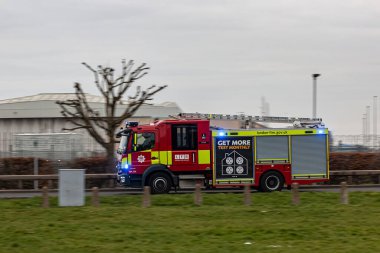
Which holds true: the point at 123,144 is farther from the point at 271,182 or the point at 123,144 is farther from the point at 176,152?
the point at 271,182

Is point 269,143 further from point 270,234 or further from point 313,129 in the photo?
point 270,234

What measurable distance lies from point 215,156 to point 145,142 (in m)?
2.57

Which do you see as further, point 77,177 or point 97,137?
Result: point 97,137

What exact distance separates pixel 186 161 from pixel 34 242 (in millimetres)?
11540

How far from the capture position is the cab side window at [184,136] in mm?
21922

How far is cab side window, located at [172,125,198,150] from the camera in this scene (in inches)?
863

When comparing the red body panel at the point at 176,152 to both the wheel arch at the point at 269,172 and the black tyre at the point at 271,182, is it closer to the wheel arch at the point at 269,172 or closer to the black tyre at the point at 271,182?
the wheel arch at the point at 269,172

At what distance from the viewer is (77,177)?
15.9 metres

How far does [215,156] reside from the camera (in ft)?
72.4

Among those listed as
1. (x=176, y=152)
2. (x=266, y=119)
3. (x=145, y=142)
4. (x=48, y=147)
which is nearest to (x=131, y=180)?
(x=145, y=142)

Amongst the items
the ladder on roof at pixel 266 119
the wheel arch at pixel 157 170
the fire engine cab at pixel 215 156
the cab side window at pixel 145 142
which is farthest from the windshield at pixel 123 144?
the ladder on roof at pixel 266 119

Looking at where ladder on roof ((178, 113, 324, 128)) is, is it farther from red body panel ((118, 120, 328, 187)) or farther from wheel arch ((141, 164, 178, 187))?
wheel arch ((141, 164, 178, 187))

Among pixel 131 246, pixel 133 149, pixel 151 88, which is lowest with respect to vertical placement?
pixel 131 246

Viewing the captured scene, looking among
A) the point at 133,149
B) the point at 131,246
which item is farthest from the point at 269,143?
the point at 131,246
